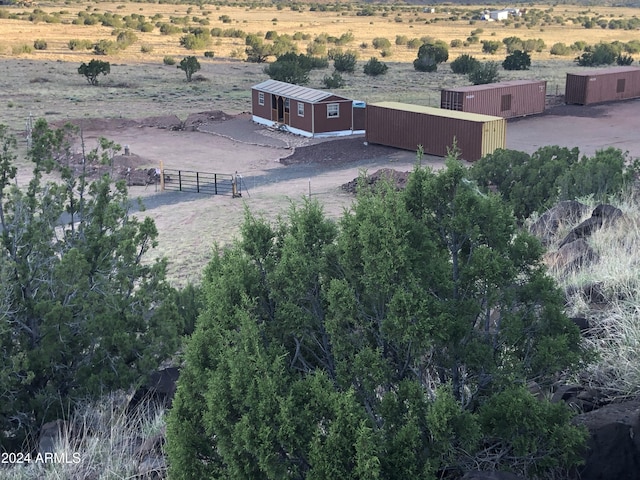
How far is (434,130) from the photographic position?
38.8m

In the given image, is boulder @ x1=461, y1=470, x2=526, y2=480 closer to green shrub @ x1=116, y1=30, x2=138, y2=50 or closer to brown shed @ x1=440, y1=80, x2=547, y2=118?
brown shed @ x1=440, y1=80, x2=547, y2=118

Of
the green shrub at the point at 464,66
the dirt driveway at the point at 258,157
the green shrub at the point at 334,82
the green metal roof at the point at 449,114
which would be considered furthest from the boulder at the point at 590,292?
the green shrub at the point at 464,66

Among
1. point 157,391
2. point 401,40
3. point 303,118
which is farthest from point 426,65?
point 157,391

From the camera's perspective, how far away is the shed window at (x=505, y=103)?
48781 mm

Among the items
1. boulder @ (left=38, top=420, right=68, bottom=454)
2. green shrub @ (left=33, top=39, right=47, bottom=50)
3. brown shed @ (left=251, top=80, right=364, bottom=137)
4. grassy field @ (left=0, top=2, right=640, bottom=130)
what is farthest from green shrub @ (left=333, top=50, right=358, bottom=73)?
boulder @ (left=38, top=420, right=68, bottom=454)

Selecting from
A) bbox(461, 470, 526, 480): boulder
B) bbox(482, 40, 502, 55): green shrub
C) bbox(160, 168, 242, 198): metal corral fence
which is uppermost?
bbox(461, 470, 526, 480): boulder

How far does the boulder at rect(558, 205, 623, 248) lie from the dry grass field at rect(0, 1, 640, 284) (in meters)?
5.77

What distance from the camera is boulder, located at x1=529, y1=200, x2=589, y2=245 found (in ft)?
51.1

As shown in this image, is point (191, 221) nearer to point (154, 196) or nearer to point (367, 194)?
point (154, 196)

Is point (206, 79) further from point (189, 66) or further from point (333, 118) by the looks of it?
point (333, 118)

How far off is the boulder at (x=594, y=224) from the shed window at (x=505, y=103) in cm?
3581

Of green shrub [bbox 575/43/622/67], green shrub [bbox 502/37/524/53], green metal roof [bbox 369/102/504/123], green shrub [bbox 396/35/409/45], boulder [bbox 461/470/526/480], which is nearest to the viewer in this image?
boulder [bbox 461/470/526/480]

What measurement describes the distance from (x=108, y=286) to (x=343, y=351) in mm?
5664

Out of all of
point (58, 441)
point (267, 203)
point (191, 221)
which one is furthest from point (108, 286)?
point (267, 203)
